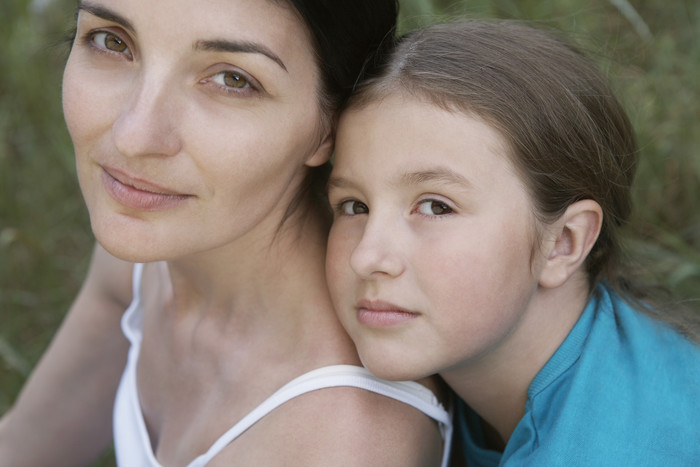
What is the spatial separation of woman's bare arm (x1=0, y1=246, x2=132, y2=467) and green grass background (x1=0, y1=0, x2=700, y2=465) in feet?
1.35

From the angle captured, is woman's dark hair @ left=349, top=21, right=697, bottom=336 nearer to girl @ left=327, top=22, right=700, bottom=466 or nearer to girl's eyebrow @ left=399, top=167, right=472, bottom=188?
girl @ left=327, top=22, right=700, bottom=466

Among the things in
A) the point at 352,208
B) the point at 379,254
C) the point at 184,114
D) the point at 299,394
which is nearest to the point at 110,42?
the point at 184,114

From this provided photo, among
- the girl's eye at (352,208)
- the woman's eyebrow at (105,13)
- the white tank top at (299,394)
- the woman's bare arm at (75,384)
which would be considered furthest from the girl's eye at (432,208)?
the woman's bare arm at (75,384)

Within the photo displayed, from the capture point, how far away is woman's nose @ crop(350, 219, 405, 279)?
5.41 feet

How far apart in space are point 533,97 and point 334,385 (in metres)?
0.77

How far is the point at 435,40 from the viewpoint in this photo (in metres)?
1.85

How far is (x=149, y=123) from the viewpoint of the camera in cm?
160

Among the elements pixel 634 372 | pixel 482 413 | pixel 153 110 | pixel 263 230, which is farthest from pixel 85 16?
pixel 634 372

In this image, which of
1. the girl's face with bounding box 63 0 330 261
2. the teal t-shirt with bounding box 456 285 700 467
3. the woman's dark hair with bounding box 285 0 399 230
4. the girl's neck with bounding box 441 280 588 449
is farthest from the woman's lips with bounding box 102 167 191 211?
the teal t-shirt with bounding box 456 285 700 467

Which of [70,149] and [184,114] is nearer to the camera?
[184,114]

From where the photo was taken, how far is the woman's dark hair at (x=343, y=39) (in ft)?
5.52

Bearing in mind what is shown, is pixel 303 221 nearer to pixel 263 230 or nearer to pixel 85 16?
pixel 263 230

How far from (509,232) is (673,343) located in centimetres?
58

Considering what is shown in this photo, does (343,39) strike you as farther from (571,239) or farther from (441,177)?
(571,239)
